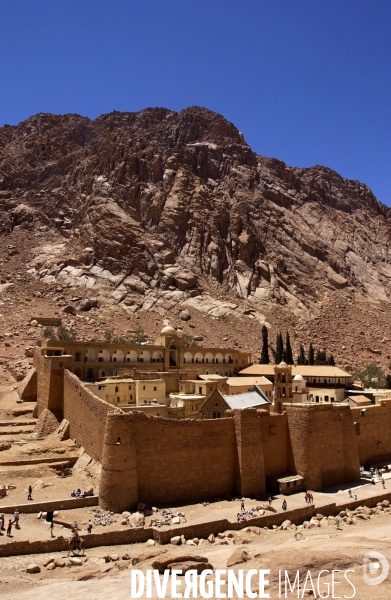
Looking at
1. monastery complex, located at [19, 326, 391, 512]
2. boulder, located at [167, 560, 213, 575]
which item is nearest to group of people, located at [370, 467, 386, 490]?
monastery complex, located at [19, 326, 391, 512]

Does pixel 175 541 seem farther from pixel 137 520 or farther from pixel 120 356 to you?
pixel 120 356

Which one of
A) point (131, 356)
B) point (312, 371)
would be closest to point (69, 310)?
point (131, 356)

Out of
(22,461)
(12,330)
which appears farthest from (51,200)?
(22,461)

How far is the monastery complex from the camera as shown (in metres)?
20.6

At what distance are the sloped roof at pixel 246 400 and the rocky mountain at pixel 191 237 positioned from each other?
32.4m

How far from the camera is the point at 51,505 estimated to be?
62.6 feet

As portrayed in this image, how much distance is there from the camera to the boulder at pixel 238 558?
14727mm

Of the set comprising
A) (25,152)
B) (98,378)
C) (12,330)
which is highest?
(25,152)

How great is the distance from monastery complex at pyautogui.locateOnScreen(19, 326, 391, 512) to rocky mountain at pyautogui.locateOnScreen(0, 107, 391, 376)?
2951 cm

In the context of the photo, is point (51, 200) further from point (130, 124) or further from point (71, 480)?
point (71, 480)

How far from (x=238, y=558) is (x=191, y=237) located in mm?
75126

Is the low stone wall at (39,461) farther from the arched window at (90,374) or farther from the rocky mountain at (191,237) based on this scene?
the rocky mountain at (191,237)

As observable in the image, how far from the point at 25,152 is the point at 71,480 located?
340ft

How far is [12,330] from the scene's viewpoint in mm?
55531
